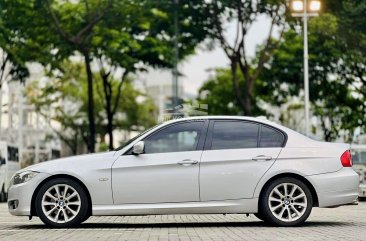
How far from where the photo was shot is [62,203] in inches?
477

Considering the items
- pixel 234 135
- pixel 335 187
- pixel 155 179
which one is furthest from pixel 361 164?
pixel 155 179

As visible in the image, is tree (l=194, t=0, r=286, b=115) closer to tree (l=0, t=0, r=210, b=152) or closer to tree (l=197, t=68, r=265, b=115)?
tree (l=0, t=0, r=210, b=152)

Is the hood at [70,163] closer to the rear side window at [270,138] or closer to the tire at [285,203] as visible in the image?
the rear side window at [270,138]

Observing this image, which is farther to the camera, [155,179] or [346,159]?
[346,159]

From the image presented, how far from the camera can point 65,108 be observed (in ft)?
230

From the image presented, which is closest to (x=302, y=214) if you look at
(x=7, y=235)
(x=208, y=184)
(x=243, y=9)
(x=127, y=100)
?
(x=208, y=184)

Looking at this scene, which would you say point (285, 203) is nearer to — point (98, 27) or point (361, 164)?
point (361, 164)

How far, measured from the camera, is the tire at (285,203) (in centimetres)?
1216

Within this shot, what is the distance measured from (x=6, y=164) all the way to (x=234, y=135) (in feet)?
63.1

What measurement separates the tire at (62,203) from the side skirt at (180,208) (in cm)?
23

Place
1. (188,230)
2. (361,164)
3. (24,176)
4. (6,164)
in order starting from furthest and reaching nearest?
1. (6,164)
2. (361,164)
3. (24,176)
4. (188,230)

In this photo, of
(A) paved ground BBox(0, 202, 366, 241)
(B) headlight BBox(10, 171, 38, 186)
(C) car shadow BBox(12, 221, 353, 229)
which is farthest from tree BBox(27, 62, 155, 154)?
(B) headlight BBox(10, 171, 38, 186)

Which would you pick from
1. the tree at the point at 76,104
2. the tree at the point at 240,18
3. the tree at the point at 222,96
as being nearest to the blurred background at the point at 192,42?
the tree at the point at 240,18

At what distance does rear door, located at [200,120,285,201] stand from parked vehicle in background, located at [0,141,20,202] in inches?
709
